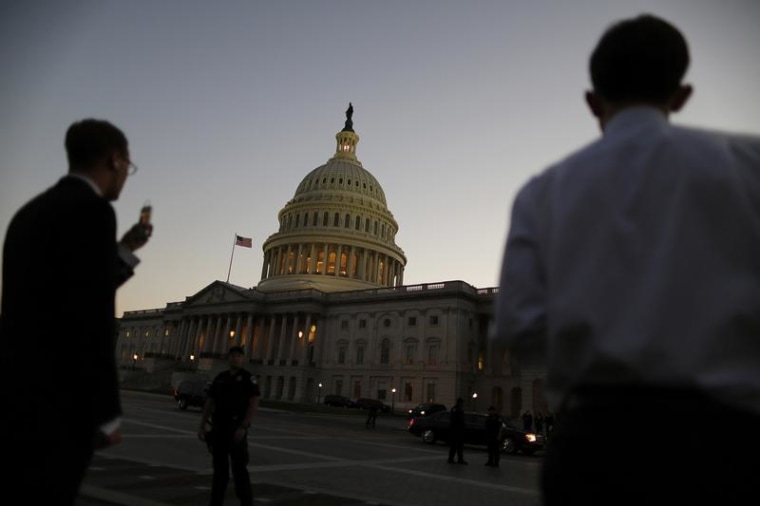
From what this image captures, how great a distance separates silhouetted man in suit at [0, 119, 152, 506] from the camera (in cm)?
257

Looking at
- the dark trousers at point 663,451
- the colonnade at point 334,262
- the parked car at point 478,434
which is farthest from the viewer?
the colonnade at point 334,262

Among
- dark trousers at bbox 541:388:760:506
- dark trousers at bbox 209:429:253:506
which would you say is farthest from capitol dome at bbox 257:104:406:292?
dark trousers at bbox 541:388:760:506

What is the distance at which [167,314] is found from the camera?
102875 millimetres

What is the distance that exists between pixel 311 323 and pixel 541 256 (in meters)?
82.1

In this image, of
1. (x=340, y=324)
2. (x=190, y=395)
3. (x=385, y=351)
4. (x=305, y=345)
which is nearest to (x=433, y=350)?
(x=385, y=351)

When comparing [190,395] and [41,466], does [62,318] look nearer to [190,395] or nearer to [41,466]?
[41,466]

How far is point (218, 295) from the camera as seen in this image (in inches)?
Result: 3578

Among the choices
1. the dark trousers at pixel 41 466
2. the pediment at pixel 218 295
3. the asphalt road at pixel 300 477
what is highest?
the pediment at pixel 218 295

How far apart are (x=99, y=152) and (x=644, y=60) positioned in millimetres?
2933

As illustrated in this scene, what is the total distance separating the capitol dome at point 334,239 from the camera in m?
97.8

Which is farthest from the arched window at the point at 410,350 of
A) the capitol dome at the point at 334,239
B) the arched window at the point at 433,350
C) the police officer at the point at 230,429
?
the police officer at the point at 230,429

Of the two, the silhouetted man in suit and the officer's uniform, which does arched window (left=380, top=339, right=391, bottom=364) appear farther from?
the silhouetted man in suit

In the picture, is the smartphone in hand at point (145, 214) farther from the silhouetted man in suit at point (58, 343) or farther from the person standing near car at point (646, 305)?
the person standing near car at point (646, 305)

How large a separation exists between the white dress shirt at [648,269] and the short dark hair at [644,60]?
0.14m
